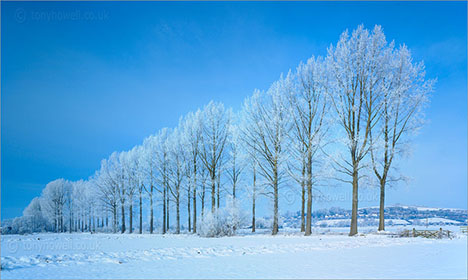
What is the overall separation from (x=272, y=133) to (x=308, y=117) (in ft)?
9.26

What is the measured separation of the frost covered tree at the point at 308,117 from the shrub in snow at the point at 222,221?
4899 millimetres

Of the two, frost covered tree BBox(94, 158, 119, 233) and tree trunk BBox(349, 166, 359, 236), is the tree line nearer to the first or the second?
tree trunk BBox(349, 166, 359, 236)

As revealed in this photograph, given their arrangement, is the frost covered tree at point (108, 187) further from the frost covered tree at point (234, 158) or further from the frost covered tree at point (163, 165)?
the frost covered tree at point (234, 158)

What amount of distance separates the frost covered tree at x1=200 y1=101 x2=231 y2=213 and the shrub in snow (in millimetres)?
4329

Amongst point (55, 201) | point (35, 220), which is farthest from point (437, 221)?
point (35, 220)

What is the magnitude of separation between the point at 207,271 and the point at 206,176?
71.8 feet

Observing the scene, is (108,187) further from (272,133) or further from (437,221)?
(437,221)

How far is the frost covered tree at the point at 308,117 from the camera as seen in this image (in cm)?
2253

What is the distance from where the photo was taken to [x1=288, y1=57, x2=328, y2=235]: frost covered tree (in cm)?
2253

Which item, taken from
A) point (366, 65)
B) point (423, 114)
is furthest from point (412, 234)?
point (366, 65)

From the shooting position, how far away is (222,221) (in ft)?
79.6

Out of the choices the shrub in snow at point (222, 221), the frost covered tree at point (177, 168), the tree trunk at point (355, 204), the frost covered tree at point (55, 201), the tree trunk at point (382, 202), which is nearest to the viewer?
the tree trunk at point (355, 204)

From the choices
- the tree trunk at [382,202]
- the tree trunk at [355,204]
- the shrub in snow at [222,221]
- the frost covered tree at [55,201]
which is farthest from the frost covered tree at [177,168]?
the frost covered tree at [55,201]

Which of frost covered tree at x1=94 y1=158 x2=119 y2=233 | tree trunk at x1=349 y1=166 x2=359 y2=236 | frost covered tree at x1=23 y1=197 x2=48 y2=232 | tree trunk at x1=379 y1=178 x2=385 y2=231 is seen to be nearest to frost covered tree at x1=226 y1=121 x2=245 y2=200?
tree trunk at x1=349 y1=166 x2=359 y2=236
